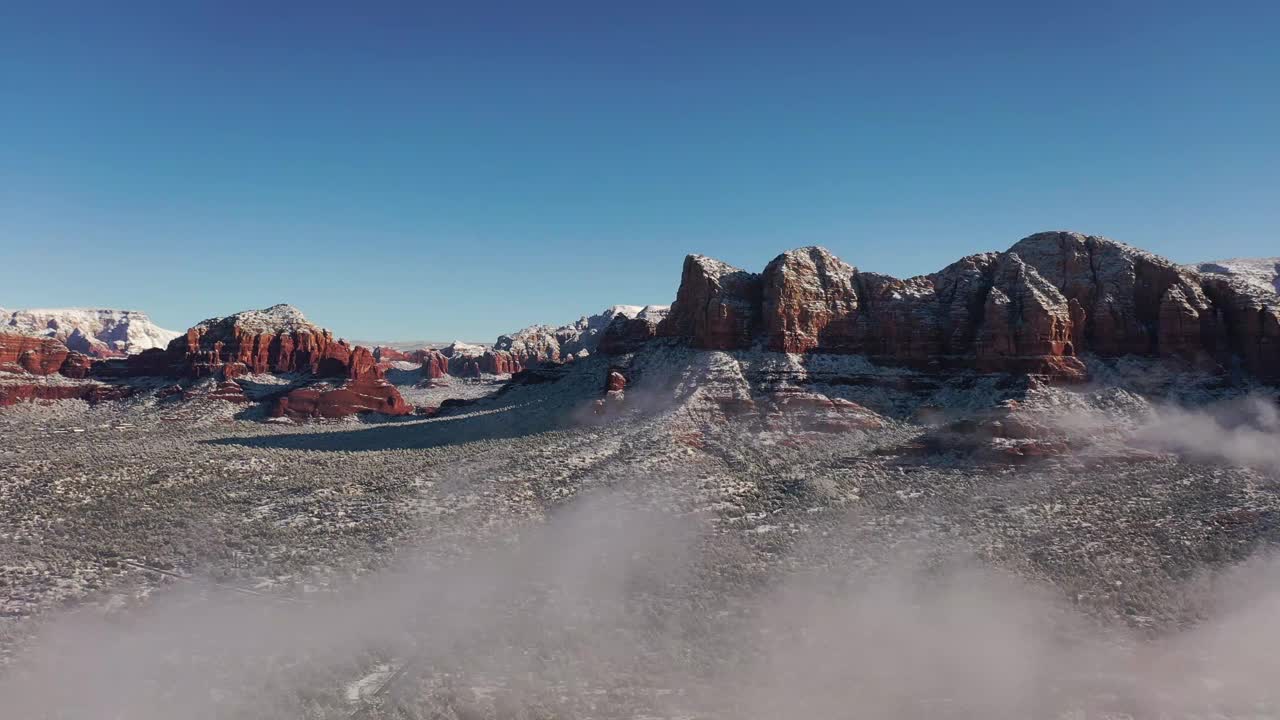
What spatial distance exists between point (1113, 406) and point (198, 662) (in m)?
63.4

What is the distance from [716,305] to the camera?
2507 inches

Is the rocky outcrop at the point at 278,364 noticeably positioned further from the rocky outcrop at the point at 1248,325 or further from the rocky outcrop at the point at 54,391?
the rocky outcrop at the point at 1248,325

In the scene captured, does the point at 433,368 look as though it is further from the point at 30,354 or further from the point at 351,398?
the point at 30,354

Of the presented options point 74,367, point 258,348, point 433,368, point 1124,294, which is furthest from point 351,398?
point 1124,294

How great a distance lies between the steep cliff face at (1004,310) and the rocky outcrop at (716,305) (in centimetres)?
13

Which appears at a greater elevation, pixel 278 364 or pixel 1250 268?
pixel 1250 268

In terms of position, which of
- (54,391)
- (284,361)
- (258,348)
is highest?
(258,348)

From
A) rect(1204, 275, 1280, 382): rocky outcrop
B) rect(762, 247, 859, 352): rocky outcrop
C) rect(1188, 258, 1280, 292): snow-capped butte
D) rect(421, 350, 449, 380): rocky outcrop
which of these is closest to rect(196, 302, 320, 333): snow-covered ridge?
rect(421, 350, 449, 380): rocky outcrop

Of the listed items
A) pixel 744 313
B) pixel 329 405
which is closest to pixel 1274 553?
pixel 744 313

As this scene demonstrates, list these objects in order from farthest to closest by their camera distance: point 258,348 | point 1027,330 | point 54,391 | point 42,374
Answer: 1. point 258,348
2. point 42,374
3. point 54,391
4. point 1027,330

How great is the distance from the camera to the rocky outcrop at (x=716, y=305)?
208 feet

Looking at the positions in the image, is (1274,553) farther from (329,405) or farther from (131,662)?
(329,405)

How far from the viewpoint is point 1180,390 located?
52875 mm

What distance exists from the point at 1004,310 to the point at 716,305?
86.4ft
